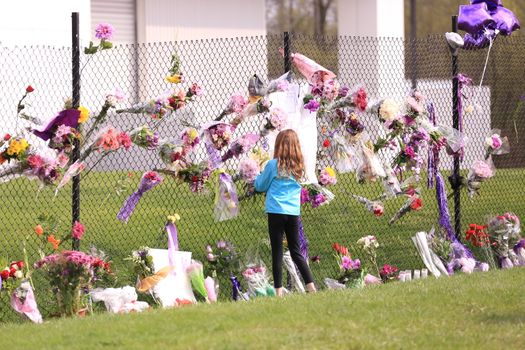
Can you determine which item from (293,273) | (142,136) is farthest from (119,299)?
(293,273)

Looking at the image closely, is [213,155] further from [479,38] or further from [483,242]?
[479,38]

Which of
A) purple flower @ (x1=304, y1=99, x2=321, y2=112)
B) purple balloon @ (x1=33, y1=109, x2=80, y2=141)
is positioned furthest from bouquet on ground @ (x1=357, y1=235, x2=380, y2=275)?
purple balloon @ (x1=33, y1=109, x2=80, y2=141)

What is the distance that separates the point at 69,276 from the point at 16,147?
100cm

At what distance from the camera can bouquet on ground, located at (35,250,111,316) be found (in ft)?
26.8

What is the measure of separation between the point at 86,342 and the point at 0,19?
14028 mm

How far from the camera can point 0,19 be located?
20.1 meters

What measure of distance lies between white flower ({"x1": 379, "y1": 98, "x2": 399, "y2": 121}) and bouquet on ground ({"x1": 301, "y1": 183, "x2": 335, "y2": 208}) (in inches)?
31.0

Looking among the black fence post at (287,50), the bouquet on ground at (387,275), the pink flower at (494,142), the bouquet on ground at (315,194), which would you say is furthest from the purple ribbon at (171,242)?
the pink flower at (494,142)

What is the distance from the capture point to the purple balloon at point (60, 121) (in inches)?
345

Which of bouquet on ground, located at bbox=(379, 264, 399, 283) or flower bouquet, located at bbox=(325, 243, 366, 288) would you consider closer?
flower bouquet, located at bbox=(325, 243, 366, 288)

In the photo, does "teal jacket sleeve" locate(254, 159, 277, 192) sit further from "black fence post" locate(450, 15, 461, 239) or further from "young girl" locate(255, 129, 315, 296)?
"black fence post" locate(450, 15, 461, 239)

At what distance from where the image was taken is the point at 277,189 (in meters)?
9.05

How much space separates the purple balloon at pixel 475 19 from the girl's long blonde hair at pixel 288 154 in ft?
10.5

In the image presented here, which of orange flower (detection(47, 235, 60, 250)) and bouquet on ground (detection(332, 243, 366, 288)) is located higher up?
orange flower (detection(47, 235, 60, 250))
